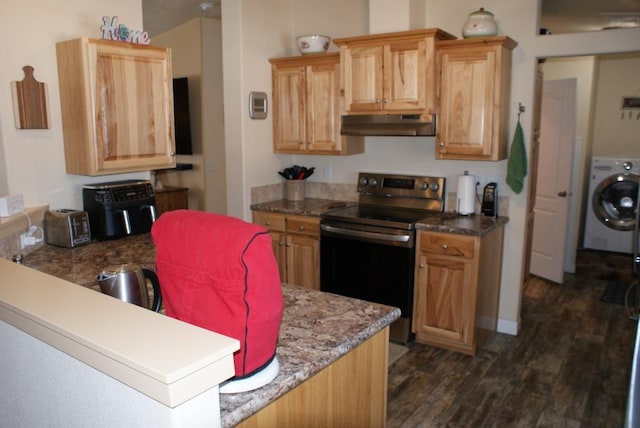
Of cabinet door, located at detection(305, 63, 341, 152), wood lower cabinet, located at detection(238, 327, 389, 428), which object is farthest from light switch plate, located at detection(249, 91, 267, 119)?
wood lower cabinet, located at detection(238, 327, 389, 428)

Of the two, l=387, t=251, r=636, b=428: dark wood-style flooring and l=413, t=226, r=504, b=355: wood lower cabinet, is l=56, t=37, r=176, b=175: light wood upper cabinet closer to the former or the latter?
l=413, t=226, r=504, b=355: wood lower cabinet

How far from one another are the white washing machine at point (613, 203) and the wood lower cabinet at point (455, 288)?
3.28 metres

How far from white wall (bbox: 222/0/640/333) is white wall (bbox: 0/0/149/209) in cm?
126

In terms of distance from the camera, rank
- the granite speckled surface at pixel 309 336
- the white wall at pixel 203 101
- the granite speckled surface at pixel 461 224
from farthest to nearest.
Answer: the white wall at pixel 203 101, the granite speckled surface at pixel 461 224, the granite speckled surface at pixel 309 336

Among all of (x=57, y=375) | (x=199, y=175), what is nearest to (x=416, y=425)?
(x=57, y=375)

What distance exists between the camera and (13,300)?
1.44 meters

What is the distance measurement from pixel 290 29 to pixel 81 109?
2360 millimetres

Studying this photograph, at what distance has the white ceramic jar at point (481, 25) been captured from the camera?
11.2 feet

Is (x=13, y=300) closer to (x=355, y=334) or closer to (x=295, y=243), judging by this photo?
(x=355, y=334)

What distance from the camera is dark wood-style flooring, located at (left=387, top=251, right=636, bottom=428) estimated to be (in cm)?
287

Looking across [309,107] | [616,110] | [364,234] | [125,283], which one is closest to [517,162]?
[364,234]

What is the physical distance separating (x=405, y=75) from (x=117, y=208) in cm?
212

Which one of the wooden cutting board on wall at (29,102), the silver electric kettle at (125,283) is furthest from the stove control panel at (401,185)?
the silver electric kettle at (125,283)

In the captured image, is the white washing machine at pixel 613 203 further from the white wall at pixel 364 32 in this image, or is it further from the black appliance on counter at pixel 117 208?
the black appliance on counter at pixel 117 208
